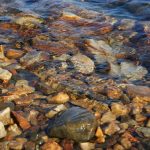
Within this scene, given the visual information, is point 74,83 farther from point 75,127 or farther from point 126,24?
point 126,24

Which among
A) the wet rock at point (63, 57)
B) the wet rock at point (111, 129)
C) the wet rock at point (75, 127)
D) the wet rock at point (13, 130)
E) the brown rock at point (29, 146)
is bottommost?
the brown rock at point (29, 146)

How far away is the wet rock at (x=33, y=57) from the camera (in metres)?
6.67

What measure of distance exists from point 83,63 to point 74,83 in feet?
2.38

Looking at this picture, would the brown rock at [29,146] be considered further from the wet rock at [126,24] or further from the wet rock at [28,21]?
the wet rock at [126,24]

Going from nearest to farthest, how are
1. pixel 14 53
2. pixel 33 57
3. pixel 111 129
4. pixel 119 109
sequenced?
pixel 111 129
pixel 119 109
pixel 33 57
pixel 14 53

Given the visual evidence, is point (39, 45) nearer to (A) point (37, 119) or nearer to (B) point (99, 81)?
(B) point (99, 81)

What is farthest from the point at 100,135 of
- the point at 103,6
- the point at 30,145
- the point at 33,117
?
the point at 103,6

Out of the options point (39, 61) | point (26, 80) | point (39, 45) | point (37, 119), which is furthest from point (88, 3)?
point (37, 119)

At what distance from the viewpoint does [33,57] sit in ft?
22.5

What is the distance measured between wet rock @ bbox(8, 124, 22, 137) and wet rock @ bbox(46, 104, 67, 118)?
49 cm

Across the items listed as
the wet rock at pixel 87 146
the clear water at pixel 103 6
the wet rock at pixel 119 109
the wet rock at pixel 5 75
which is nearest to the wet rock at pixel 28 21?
the clear water at pixel 103 6

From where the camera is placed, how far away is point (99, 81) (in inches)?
→ 244

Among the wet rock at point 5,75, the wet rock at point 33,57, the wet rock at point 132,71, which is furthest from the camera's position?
the wet rock at point 33,57

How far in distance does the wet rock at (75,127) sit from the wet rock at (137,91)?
121cm
